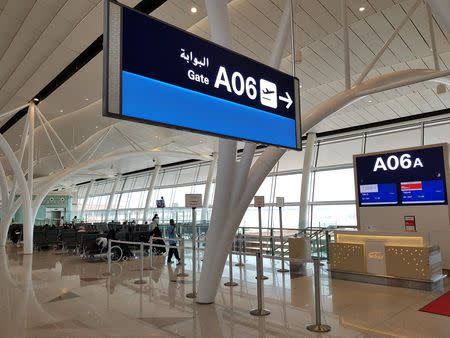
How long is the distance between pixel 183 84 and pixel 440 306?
6.31 m

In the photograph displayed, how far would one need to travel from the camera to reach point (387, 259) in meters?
8.28

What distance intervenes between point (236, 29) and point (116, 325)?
8096 mm

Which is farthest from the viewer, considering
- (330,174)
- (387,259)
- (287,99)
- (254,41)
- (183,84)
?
(330,174)

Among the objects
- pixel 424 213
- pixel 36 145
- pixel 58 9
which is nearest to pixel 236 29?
pixel 58 9

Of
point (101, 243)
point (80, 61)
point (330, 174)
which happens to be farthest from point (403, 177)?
point (330, 174)

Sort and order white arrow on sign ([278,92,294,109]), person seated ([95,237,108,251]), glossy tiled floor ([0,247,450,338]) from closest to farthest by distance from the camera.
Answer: white arrow on sign ([278,92,294,109])
glossy tiled floor ([0,247,450,338])
person seated ([95,237,108,251])

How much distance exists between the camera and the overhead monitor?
9406 mm

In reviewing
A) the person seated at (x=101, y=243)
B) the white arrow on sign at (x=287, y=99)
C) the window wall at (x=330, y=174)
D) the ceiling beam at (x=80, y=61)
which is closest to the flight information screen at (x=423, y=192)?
the window wall at (x=330, y=174)

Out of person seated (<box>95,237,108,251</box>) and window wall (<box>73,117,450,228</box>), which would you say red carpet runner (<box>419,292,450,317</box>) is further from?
person seated (<box>95,237,108,251</box>)

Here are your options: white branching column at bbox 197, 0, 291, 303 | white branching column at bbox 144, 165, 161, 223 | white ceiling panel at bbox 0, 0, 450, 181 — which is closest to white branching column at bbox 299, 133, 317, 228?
white ceiling panel at bbox 0, 0, 450, 181

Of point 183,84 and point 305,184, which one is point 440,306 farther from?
point 305,184

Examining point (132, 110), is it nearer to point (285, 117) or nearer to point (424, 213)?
point (285, 117)

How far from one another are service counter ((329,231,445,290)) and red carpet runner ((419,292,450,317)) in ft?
2.83

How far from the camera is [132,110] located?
101 inches
